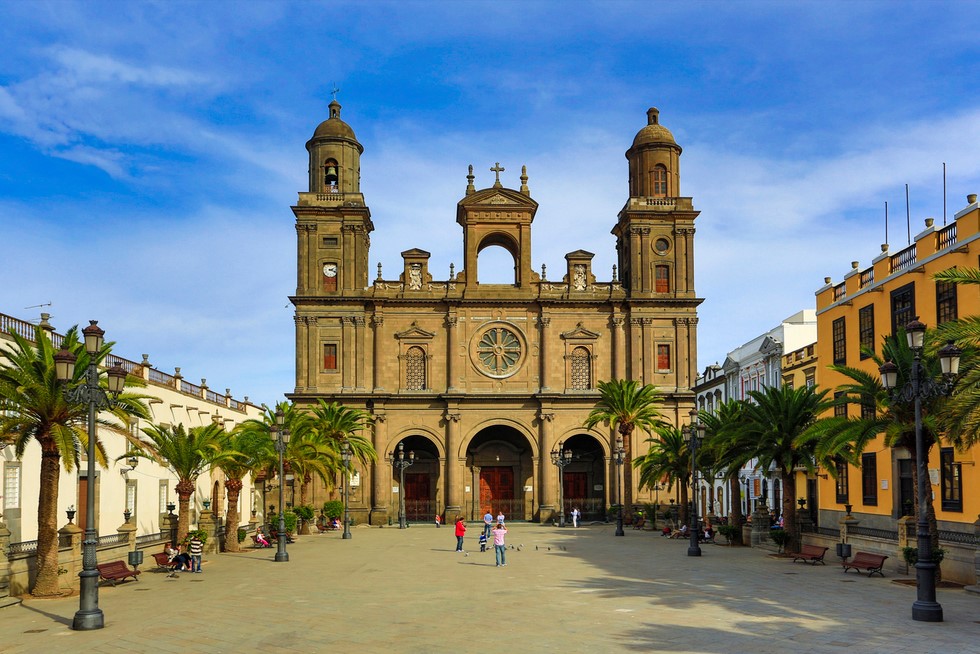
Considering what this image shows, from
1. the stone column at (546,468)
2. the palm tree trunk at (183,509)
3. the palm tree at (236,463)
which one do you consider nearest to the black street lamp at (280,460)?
the palm tree at (236,463)

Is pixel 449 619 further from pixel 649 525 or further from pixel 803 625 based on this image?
pixel 649 525

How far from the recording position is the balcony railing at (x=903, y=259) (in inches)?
1379

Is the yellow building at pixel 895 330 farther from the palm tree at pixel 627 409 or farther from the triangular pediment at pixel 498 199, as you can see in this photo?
the triangular pediment at pixel 498 199

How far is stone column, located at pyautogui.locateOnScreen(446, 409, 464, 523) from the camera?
62.8m

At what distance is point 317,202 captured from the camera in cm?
6462

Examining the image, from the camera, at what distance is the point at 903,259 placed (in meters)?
35.8

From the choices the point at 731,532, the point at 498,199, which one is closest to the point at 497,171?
the point at 498,199

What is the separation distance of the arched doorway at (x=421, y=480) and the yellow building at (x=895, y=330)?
2901cm

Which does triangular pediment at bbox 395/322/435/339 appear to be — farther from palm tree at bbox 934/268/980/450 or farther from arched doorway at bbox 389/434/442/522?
palm tree at bbox 934/268/980/450

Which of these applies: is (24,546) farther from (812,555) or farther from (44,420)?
(812,555)

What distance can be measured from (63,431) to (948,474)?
2822 centimetres

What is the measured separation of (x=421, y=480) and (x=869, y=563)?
A: 42150 millimetres

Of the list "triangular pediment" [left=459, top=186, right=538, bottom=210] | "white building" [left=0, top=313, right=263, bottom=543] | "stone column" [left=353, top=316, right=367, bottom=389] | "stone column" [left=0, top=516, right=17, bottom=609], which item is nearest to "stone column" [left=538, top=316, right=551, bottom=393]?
"triangular pediment" [left=459, top=186, right=538, bottom=210]

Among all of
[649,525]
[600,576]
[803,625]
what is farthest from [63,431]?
[649,525]
